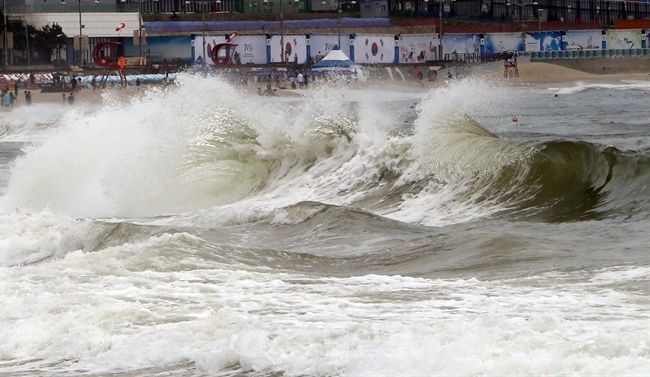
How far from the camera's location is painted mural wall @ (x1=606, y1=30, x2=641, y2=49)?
88.9 m

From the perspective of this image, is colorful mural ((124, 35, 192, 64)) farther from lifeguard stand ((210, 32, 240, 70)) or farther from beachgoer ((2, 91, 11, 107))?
beachgoer ((2, 91, 11, 107))

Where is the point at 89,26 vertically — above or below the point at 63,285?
above

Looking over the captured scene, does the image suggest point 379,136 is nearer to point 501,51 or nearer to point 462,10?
point 501,51

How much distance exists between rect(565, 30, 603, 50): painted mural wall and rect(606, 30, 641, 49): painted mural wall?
106 cm

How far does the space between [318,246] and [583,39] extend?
80.7 m

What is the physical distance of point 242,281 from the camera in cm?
891

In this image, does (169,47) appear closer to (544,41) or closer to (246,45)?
(246,45)

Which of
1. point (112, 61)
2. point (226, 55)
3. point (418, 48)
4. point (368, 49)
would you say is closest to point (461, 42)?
point (418, 48)

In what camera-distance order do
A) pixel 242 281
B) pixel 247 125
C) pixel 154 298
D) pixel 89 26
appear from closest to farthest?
pixel 154 298 → pixel 242 281 → pixel 247 125 → pixel 89 26

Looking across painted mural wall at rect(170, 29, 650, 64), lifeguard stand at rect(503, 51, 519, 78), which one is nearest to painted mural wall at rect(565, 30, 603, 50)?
painted mural wall at rect(170, 29, 650, 64)

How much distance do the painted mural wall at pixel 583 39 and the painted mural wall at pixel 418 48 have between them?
36.7 feet

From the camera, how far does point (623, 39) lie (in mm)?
88938

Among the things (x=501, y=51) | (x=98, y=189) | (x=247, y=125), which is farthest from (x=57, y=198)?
(x=501, y=51)

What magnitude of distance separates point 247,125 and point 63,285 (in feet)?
38.2
